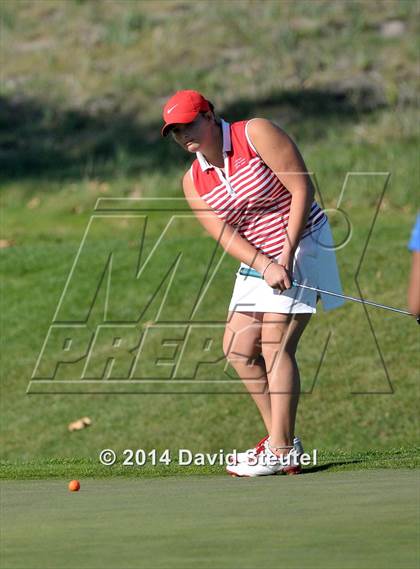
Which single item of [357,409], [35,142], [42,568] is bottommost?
[35,142]

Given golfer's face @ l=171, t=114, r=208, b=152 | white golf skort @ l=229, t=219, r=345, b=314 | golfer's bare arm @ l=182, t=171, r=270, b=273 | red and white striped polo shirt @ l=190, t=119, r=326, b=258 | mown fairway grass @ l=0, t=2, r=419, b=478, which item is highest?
golfer's face @ l=171, t=114, r=208, b=152

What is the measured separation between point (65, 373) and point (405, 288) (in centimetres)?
367

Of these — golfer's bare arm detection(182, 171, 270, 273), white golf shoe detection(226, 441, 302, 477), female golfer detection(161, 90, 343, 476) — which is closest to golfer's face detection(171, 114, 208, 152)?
female golfer detection(161, 90, 343, 476)

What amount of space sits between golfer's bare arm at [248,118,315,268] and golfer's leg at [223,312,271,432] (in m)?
0.42

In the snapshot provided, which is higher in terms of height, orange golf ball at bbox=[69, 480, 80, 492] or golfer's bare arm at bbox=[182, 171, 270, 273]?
golfer's bare arm at bbox=[182, 171, 270, 273]

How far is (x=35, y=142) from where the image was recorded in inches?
861

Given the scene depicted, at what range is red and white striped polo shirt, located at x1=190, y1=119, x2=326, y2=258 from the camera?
6.73m

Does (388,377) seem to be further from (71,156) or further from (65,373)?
(71,156)

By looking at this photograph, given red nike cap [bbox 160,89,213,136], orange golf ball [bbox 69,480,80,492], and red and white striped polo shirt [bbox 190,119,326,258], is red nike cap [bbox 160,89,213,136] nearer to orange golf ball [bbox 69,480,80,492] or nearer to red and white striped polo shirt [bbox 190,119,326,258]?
red and white striped polo shirt [bbox 190,119,326,258]

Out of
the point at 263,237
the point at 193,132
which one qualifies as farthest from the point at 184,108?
the point at 263,237

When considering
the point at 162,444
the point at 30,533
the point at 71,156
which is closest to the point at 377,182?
the point at 71,156

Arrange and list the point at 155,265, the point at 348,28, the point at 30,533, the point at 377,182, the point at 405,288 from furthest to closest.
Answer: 1. the point at 348,28
2. the point at 377,182
3. the point at 155,265
4. the point at 405,288
5. the point at 30,533

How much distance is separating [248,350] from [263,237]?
562 millimetres

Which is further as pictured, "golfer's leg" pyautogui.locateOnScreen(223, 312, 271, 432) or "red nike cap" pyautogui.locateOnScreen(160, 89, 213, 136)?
"golfer's leg" pyautogui.locateOnScreen(223, 312, 271, 432)
